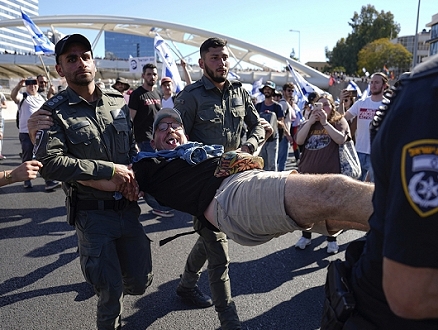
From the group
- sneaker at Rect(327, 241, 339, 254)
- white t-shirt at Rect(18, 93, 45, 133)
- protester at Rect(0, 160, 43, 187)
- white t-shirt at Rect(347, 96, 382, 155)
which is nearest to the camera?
protester at Rect(0, 160, 43, 187)

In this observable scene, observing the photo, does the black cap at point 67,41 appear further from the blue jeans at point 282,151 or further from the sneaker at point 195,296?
the blue jeans at point 282,151

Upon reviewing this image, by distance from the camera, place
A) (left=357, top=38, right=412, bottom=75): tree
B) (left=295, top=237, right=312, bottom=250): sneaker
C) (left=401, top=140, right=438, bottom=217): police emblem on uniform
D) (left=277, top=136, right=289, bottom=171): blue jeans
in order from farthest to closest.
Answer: (left=357, top=38, right=412, bottom=75): tree
(left=277, top=136, right=289, bottom=171): blue jeans
(left=295, top=237, right=312, bottom=250): sneaker
(left=401, top=140, right=438, bottom=217): police emblem on uniform

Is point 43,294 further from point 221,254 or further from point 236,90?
point 236,90

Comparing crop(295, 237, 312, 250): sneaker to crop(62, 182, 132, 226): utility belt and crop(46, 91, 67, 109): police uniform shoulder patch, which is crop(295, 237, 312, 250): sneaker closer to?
crop(62, 182, 132, 226): utility belt

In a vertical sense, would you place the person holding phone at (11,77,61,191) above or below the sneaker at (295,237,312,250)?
A: above

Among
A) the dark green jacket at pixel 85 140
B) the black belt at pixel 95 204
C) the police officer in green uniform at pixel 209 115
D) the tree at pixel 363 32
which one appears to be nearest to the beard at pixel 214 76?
the police officer in green uniform at pixel 209 115

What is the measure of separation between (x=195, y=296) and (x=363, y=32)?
8265 cm

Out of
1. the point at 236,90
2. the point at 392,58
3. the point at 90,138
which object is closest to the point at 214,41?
the point at 236,90

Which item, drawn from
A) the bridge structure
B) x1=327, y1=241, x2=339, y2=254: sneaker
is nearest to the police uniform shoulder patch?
x1=327, y1=241, x2=339, y2=254: sneaker

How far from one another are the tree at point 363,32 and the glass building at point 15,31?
74.2 m

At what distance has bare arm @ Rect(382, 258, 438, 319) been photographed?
0.92m

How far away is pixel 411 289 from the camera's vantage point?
0.94 meters

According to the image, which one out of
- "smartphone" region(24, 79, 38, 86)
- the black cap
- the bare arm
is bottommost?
the bare arm

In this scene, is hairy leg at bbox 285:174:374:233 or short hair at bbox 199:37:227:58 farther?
short hair at bbox 199:37:227:58
